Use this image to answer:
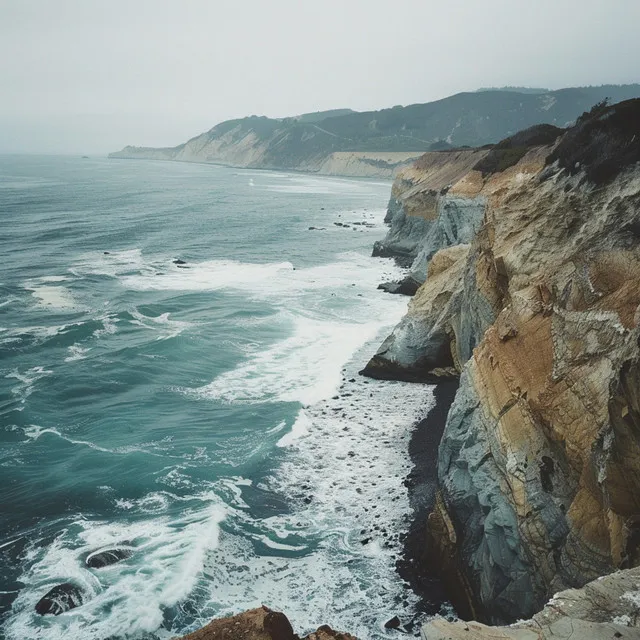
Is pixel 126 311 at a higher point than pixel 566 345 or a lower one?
lower

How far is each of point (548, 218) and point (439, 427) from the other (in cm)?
944

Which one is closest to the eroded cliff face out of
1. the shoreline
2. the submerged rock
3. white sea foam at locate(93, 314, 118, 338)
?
the shoreline

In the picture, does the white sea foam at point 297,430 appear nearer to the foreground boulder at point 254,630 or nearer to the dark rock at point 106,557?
the dark rock at point 106,557

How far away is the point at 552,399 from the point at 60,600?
1241 cm

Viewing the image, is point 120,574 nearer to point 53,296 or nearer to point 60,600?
point 60,600

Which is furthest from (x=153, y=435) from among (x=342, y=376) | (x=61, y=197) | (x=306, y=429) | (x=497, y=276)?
(x=61, y=197)

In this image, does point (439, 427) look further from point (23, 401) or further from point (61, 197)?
point (61, 197)

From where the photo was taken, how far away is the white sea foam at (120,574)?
12508mm

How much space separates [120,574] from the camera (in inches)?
552

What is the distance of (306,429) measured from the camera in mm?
21359

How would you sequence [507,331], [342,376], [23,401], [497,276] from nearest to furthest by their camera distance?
[507,331] → [497,276] → [23,401] → [342,376]

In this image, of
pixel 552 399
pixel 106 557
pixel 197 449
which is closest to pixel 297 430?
pixel 197 449

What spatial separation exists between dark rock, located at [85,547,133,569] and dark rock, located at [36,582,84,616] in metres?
0.88

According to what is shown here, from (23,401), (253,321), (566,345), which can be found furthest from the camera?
(253,321)
